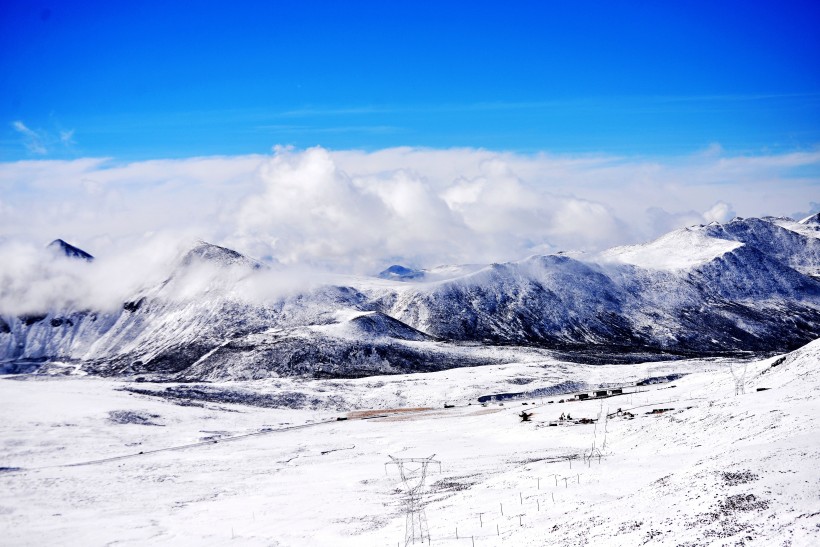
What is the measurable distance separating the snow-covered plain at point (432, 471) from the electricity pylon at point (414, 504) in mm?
742

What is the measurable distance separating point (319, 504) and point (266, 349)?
12849cm

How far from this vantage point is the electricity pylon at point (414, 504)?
36.5 metres

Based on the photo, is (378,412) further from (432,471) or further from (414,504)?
(414,504)

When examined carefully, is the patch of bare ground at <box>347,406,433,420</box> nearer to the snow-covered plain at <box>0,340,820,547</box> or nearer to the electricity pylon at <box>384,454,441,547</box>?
the snow-covered plain at <box>0,340,820,547</box>

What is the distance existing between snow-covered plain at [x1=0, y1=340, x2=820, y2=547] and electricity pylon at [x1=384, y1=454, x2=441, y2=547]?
2.44ft

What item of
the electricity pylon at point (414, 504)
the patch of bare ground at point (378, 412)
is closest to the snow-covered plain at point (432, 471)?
→ the electricity pylon at point (414, 504)

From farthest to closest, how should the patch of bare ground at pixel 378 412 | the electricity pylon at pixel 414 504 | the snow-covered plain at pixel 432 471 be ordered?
the patch of bare ground at pixel 378 412, the electricity pylon at pixel 414 504, the snow-covered plain at pixel 432 471

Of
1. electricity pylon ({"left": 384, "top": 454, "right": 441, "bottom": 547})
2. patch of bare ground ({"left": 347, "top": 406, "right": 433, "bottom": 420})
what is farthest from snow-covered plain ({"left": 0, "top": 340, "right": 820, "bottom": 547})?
patch of bare ground ({"left": 347, "top": 406, "right": 433, "bottom": 420})

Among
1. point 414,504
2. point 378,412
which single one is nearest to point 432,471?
point 414,504

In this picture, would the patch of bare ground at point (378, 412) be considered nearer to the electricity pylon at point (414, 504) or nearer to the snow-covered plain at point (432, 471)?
the snow-covered plain at point (432, 471)

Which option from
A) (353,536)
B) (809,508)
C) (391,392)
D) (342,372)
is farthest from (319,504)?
(342,372)

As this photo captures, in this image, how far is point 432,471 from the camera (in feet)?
184

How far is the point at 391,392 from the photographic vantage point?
126 metres

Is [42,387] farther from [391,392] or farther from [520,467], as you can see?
[520,467]
